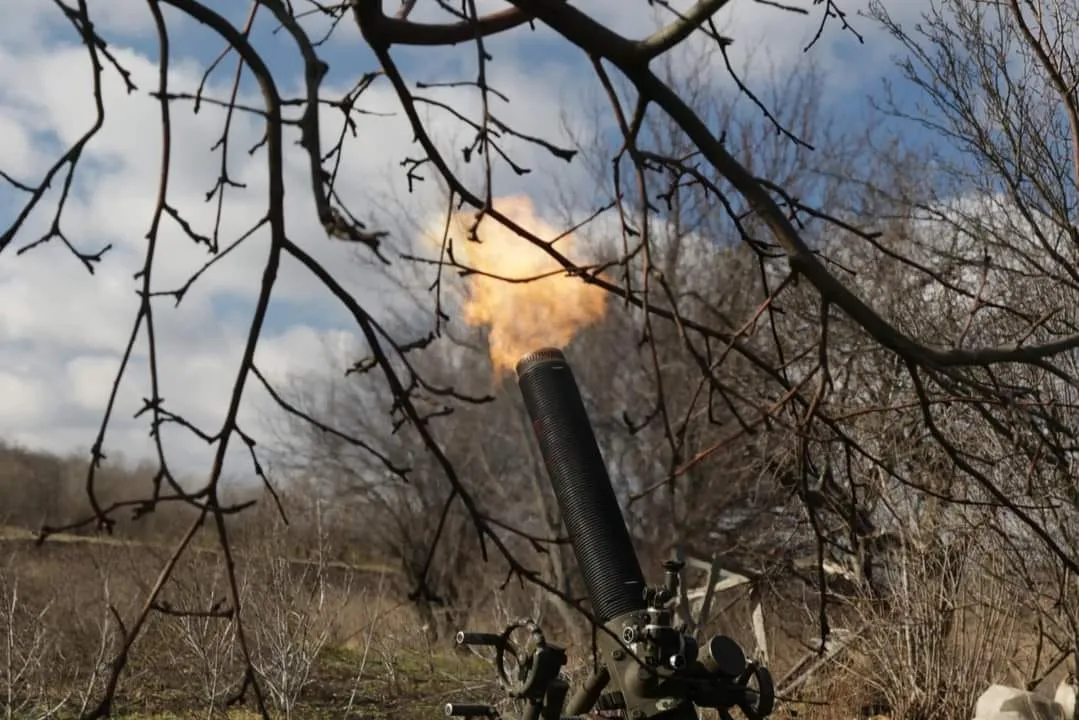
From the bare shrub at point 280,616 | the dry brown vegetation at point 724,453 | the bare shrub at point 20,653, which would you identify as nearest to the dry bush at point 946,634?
the dry brown vegetation at point 724,453

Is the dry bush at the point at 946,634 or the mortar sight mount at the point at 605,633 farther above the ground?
the mortar sight mount at the point at 605,633

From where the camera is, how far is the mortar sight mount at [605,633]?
204 inches

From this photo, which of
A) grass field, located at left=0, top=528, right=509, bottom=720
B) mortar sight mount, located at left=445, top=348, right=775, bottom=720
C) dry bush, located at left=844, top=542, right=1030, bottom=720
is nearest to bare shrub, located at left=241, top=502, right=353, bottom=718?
grass field, located at left=0, top=528, right=509, bottom=720

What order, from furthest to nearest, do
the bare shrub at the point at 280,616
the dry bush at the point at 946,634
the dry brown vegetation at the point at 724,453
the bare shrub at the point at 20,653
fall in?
the bare shrub at the point at 280,616 < the bare shrub at the point at 20,653 < the dry bush at the point at 946,634 < the dry brown vegetation at the point at 724,453

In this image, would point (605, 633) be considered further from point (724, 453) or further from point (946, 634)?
point (724, 453)

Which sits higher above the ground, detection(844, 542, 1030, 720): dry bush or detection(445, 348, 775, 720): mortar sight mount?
detection(445, 348, 775, 720): mortar sight mount

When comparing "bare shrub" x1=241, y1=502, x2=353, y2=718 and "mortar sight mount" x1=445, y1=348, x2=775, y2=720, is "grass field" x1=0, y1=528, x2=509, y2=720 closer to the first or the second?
"bare shrub" x1=241, y1=502, x2=353, y2=718

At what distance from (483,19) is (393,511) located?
22.6m

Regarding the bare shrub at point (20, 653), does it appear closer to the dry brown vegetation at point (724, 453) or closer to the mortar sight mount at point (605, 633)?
the dry brown vegetation at point (724, 453)

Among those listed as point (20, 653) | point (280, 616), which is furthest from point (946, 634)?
point (20, 653)

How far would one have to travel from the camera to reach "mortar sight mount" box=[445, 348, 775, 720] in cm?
518

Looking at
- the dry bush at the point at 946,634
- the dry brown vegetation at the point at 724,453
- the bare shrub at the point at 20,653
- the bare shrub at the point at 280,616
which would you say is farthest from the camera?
the bare shrub at the point at 280,616

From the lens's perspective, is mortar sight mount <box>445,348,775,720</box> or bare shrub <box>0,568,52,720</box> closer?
mortar sight mount <box>445,348,775,720</box>

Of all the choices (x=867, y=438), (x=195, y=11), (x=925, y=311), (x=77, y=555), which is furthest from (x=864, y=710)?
(x=77, y=555)
